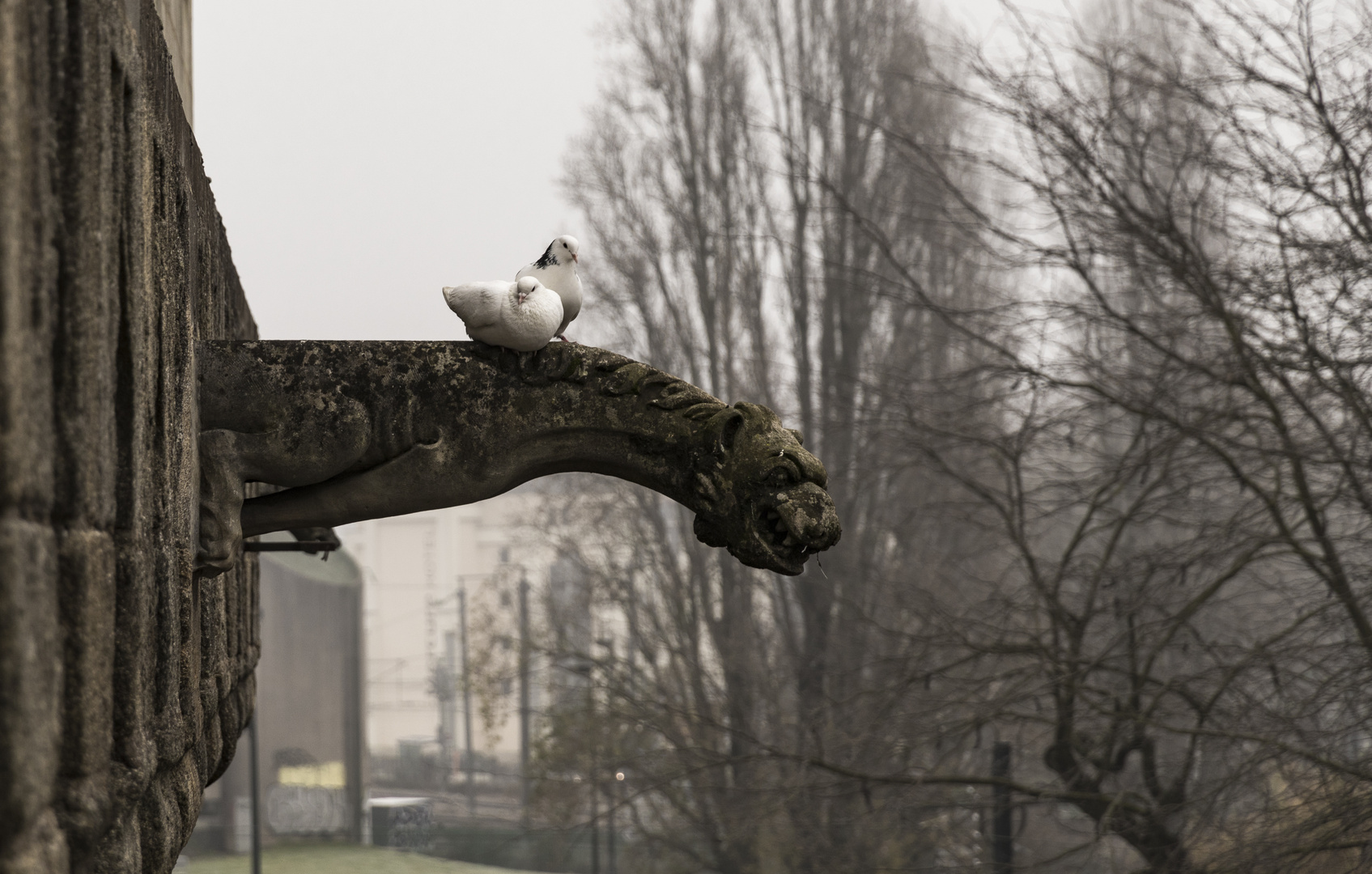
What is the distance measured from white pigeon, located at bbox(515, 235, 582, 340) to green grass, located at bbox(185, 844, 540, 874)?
1682 centimetres

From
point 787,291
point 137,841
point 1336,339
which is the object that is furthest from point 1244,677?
point 787,291

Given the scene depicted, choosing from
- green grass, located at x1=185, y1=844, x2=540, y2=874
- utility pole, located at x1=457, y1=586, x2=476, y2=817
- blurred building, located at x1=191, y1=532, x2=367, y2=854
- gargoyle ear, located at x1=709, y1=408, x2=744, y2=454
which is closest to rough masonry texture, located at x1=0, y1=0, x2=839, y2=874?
gargoyle ear, located at x1=709, y1=408, x2=744, y2=454

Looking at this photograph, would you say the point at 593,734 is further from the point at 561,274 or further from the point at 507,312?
the point at 507,312

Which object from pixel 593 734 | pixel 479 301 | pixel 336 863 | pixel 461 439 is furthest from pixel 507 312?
pixel 336 863

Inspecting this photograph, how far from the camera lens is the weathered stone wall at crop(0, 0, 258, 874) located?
135 centimetres

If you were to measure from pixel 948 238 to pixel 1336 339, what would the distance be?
9301 millimetres

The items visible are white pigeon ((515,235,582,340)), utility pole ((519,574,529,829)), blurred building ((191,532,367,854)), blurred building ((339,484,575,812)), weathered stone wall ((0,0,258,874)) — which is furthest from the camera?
blurred building ((339,484,575,812))

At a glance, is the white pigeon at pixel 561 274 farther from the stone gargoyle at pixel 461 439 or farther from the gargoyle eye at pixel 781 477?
the gargoyle eye at pixel 781 477

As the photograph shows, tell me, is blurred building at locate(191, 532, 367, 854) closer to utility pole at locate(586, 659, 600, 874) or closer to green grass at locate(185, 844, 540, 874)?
green grass at locate(185, 844, 540, 874)

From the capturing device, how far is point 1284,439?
20.3ft

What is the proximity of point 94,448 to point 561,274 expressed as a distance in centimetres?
137

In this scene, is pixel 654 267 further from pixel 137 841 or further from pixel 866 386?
pixel 137 841

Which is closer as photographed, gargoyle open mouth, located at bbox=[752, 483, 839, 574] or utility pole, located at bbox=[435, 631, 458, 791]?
gargoyle open mouth, located at bbox=[752, 483, 839, 574]

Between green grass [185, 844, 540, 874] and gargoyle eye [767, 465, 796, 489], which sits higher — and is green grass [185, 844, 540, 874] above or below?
below
